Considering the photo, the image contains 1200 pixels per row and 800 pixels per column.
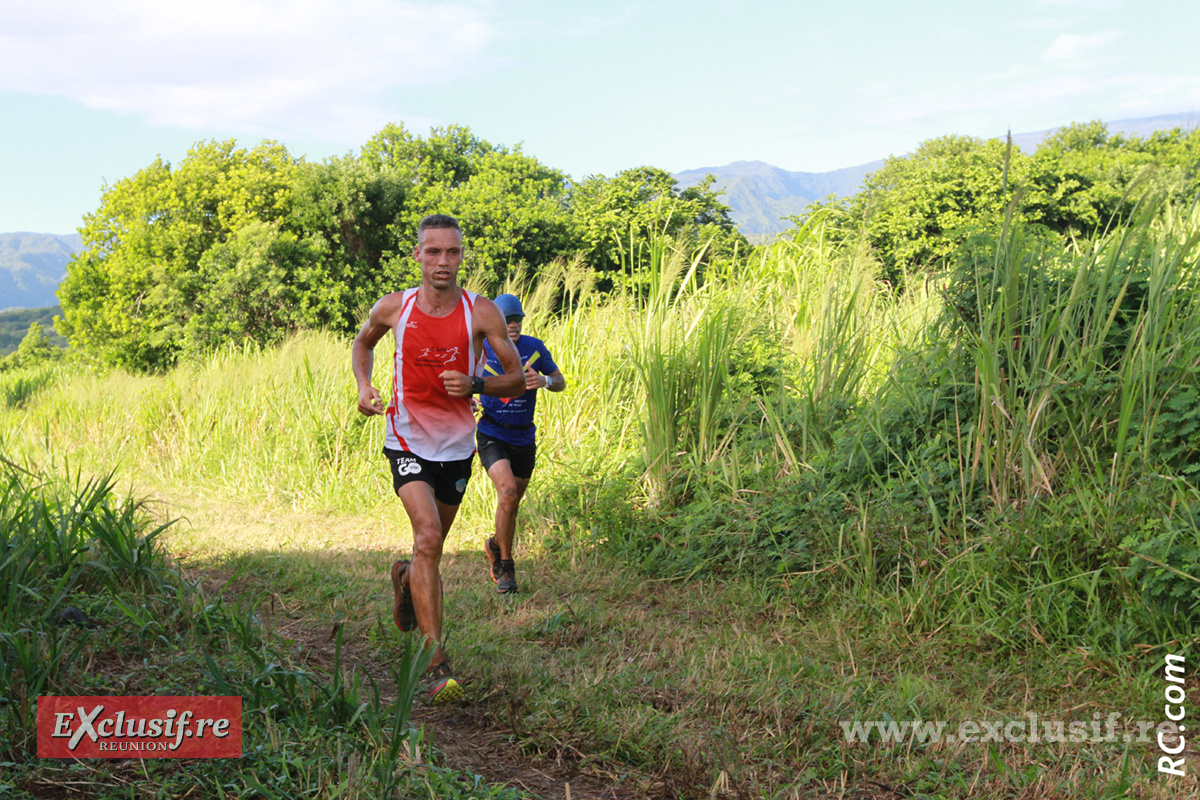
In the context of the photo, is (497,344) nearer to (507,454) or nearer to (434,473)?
(434,473)

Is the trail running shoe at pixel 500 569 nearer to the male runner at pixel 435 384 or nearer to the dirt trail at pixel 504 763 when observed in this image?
the male runner at pixel 435 384

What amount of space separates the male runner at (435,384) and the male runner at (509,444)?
4.60 ft

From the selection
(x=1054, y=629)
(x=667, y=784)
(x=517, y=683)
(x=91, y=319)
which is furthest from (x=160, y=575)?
(x=91, y=319)

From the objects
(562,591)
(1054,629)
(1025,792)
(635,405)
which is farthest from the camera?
(635,405)

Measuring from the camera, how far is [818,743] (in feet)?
10.9

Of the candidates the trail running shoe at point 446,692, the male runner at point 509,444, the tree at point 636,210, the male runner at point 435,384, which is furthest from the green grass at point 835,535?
the tree at point 636,210

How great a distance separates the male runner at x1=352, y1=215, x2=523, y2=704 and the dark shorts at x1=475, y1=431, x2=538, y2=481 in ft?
5.21

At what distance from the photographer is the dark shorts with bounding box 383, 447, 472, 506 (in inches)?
164

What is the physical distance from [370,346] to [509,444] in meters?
1.62

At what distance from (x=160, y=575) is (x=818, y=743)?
11.3 feet

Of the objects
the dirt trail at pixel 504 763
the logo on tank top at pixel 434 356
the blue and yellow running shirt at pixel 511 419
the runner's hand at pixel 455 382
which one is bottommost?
the dirt trail at pixel 504 763

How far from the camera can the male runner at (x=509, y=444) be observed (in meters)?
5.80

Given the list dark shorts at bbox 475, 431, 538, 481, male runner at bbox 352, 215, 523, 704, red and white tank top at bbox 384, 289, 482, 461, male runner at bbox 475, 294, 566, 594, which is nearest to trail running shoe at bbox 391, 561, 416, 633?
male runner at bbox 352, 215, 523, 704

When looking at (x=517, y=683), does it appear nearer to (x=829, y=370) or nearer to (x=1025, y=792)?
(x=1025, y=792)
